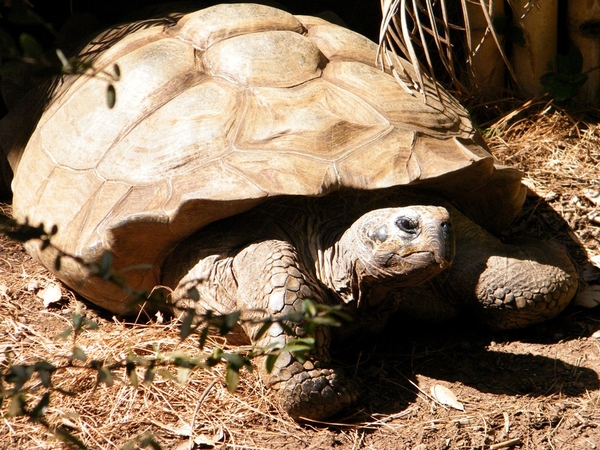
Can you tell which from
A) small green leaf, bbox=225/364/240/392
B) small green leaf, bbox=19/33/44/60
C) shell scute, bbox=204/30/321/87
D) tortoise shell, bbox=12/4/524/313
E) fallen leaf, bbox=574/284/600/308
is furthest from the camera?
fallen leaf, bbox=574/284/600/308

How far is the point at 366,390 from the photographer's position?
3.33 metres

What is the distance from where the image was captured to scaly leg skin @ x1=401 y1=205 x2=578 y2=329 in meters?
3.54

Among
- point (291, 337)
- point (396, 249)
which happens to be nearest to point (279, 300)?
point (291, 337)

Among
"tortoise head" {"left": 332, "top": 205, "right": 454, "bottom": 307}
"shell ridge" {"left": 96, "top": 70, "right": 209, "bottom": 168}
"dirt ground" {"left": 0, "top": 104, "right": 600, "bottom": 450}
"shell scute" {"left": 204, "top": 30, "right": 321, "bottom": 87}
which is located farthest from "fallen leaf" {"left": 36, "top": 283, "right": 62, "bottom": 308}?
"tortoise head" {"left": 332, "top": 205, "right": 454, "bottom": 307}

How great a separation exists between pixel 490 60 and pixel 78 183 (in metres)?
3.12

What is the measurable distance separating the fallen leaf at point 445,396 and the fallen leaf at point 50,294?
216 cm

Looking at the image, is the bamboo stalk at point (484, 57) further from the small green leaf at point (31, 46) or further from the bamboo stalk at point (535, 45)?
the small green leaf at point (31, 46)

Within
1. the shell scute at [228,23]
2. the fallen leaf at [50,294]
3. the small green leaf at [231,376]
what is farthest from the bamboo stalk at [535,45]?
the small green leaf at [231,376]

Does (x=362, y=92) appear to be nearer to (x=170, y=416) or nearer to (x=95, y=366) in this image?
(x=170, y=416)

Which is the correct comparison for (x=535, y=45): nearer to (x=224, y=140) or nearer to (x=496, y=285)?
(x=496, y=285)

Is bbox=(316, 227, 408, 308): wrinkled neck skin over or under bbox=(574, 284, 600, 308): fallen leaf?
over

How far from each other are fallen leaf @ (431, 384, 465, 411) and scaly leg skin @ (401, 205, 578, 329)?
0.49 m

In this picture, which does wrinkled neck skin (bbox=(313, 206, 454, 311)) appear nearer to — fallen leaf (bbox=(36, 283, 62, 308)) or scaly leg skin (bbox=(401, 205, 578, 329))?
scaly leg skin (bbox=(401, 205, 578, 329))

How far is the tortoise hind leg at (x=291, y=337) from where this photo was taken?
120 inches
